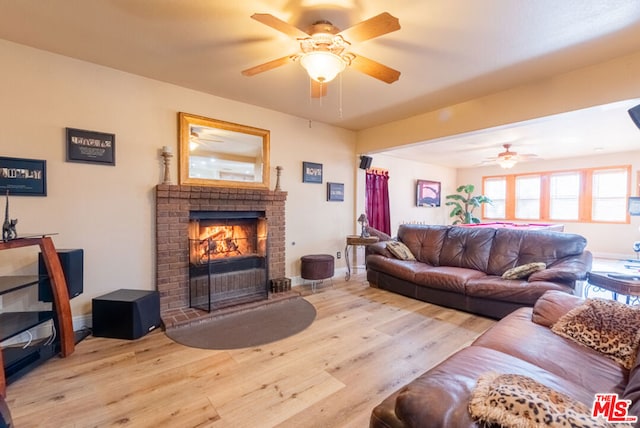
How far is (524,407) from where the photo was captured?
816mm

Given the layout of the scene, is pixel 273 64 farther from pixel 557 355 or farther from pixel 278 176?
pixel 557 355

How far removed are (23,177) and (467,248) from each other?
5086mm

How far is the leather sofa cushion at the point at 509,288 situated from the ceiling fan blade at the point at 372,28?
9.35ft

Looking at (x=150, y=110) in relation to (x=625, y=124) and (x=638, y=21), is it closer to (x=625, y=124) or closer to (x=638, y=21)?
(x=638, y=21)

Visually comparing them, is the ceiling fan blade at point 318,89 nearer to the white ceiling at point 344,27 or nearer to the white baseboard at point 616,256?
the white ceiling at point 344,27

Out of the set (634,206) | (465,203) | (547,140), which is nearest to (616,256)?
(634,206)

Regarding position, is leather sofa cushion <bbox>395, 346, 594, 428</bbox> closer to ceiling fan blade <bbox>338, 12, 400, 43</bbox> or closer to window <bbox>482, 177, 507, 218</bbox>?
ceiling fan blade <bbox>338, 12, 400, 43</bbox>

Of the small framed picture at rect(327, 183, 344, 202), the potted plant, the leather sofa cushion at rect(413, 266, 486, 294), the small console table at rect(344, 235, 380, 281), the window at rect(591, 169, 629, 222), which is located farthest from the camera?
the potted plant

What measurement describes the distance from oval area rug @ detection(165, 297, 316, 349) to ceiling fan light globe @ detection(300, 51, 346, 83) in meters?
2.35

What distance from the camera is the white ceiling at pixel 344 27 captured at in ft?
6.57

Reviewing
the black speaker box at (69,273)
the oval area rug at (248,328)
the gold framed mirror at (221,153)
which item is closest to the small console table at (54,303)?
the black speaker box at (69,273)


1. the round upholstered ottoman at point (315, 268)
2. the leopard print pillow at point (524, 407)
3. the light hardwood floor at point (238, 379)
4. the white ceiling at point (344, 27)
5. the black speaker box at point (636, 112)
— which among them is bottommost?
the light hardwood floor at point (238, 379)

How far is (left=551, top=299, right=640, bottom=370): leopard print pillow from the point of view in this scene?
1.54 m

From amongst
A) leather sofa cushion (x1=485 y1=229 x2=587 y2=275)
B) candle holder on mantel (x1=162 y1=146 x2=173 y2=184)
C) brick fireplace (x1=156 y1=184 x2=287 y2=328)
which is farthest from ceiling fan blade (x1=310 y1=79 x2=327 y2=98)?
leather sofa cushion (x1=485 y1=229 x2=587 y2=275)
